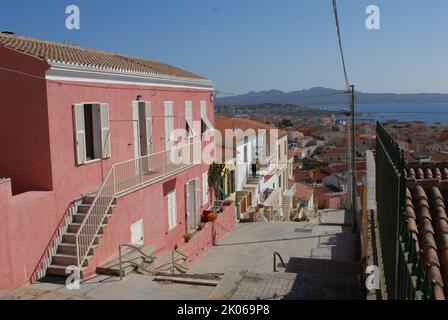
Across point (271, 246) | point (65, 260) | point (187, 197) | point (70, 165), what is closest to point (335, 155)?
point (271, 246)

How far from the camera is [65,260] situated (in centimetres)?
987

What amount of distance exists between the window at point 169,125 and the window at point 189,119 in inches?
55.9

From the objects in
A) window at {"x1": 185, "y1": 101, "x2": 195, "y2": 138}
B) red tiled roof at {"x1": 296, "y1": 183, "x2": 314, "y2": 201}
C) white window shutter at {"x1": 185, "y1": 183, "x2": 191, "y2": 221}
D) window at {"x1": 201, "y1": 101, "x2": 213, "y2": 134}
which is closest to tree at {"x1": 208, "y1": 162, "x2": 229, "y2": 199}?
window at {"x1": 201, "y1": 101, "x2": 213, "y2": 134}

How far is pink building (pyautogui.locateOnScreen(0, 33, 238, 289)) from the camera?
9438 mm

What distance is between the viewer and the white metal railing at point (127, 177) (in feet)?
33.7

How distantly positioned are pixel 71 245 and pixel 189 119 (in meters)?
9.09

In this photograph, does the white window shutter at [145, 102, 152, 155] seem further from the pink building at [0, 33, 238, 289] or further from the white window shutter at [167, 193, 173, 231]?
the white window shutter at [167, 193, 173, 231]

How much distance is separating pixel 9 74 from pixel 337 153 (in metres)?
84.1

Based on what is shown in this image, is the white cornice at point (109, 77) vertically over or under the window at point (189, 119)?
over

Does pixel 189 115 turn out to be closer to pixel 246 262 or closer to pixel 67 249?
pixel 246 262

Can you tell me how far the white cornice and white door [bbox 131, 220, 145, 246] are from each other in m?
3.87

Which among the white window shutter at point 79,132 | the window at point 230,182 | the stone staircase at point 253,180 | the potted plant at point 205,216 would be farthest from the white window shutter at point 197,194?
the stone staircase at point 253,180

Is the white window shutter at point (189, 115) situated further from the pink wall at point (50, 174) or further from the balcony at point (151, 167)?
the pink wall at point (50, 174)
